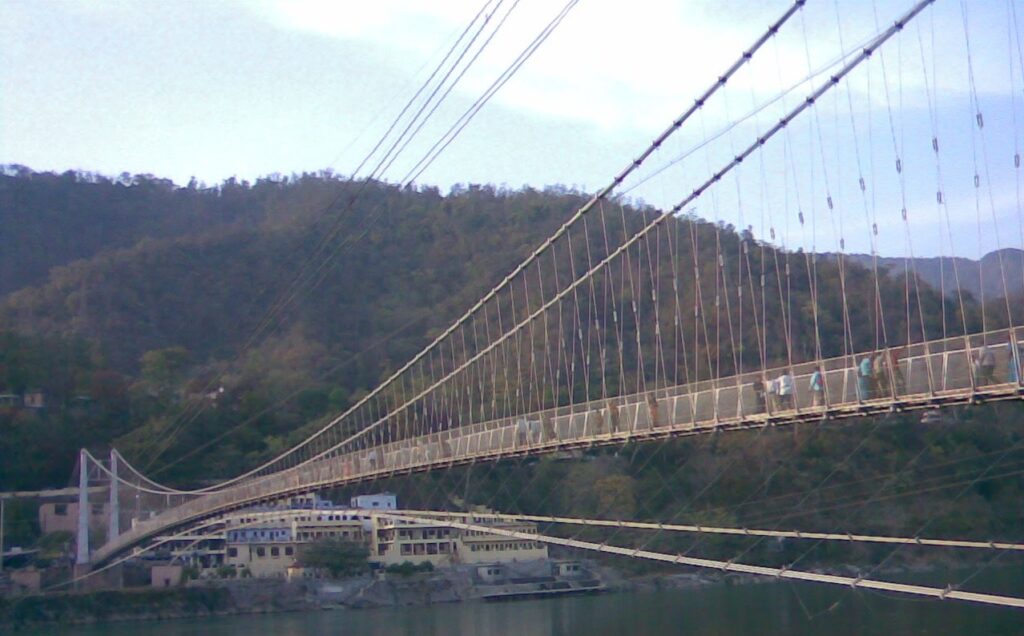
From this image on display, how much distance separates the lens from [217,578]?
34.3 m

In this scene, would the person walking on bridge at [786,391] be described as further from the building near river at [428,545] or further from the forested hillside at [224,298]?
the building near river at [428,545]

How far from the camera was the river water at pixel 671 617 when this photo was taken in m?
22.2

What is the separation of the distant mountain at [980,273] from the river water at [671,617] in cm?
542

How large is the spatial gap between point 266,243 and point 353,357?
12.0 m

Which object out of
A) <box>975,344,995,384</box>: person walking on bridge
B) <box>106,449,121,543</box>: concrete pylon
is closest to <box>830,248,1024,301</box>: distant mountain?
<box>975,344,995,384</box>: person walking on bridge

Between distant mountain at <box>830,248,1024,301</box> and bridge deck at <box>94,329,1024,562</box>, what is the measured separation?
25.1 inches

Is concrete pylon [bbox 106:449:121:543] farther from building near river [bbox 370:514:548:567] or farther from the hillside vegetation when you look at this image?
building near river [bbox 370:514:548:567]

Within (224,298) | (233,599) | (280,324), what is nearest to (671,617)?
(233,599)

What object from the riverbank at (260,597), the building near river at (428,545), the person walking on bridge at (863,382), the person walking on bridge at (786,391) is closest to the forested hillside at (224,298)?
the building near river at (428,545)

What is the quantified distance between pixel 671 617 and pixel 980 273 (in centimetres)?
1750

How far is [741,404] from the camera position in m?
12.1

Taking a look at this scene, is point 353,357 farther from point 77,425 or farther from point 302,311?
point 77,425

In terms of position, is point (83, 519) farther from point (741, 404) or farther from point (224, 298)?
point (741, 404)

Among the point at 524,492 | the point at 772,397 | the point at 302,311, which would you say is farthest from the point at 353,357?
the point at 772,397
